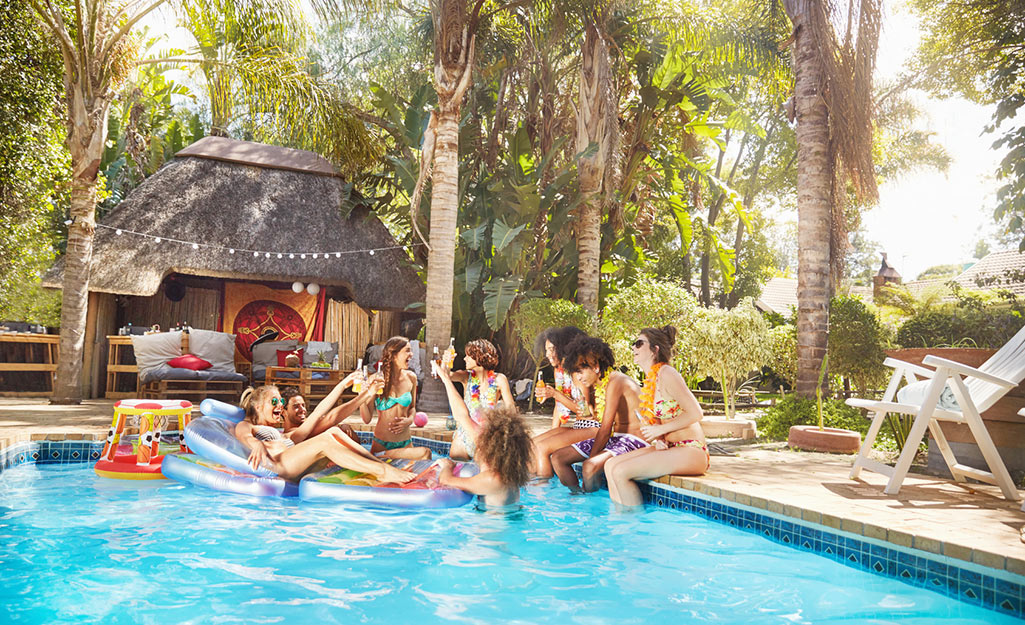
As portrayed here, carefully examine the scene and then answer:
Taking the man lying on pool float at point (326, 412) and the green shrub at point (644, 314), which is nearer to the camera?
the man lying on pool float at point (326, 412)

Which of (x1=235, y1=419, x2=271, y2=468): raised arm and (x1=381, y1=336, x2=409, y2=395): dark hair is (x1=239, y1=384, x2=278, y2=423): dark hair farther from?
(x1=381, y1=336, x2=409, y2=395): dark hair

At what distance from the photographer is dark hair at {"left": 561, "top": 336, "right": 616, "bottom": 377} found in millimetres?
6148

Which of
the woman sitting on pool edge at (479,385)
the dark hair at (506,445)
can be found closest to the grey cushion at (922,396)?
the dark hair at (506,445)

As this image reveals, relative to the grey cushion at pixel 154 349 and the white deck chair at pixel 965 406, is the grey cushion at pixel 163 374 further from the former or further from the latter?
the white deck chair at pixel 965 406

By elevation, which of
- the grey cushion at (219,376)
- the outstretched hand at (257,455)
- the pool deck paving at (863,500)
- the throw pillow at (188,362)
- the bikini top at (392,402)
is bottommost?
the pool deck paving at (863,500)

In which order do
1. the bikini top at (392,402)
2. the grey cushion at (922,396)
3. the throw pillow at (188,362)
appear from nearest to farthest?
the grey cushion at (922,396)
the bikini top at (392,402)
the throw pillow at (188,362)

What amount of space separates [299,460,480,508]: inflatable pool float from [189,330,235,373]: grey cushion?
24.8ft

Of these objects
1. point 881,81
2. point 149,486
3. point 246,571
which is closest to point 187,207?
point 149,486

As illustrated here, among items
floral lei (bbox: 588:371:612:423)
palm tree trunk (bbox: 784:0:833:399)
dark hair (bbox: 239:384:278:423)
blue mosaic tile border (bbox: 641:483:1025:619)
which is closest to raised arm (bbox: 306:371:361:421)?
dark hair (bbox: 239:384:278:423)

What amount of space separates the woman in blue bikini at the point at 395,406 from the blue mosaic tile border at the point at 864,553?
7.71 feet

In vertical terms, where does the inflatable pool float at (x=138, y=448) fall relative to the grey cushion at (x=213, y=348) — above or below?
below

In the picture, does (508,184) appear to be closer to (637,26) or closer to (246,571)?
(637,26)

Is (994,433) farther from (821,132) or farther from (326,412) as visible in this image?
(326,412)

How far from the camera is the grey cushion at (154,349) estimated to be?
11672 millimetres
